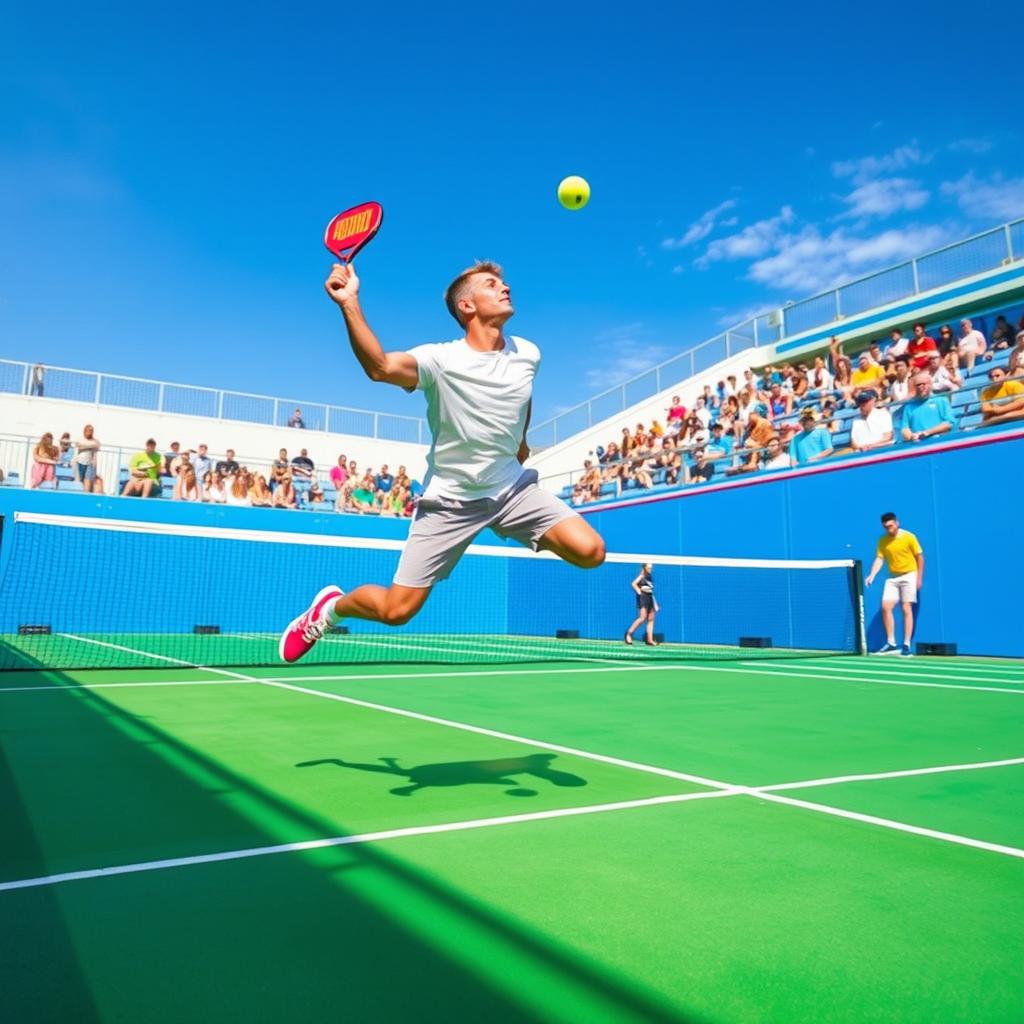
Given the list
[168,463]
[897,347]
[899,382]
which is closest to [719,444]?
[897,347]

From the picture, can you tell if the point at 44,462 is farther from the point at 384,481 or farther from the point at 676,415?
the point at 676,415

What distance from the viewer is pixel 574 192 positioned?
8117 mm

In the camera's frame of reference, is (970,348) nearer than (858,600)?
No

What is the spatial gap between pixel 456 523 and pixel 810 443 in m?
13.9

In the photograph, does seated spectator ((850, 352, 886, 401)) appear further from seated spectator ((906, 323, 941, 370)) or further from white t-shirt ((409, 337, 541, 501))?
white t-shirt ((409, 337, 541, 501))

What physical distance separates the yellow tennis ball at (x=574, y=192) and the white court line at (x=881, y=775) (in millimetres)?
5543

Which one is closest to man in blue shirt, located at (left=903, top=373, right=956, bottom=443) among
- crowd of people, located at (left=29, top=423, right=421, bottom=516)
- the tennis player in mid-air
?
crowd of people, located at (left=29, top=423, right=421, bottom=516)

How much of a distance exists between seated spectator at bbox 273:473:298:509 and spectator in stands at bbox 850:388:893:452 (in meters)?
13.8

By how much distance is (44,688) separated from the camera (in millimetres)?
7895

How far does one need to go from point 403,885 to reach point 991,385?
46.4ft

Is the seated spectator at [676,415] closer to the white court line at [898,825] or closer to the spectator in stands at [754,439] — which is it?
the spectator in stands at [754,439]

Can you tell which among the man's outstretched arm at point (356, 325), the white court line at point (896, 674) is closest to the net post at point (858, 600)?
the white court line at point (896, 674)

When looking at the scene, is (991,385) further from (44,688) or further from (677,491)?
(44,688)

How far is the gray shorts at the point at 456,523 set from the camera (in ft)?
15.8
